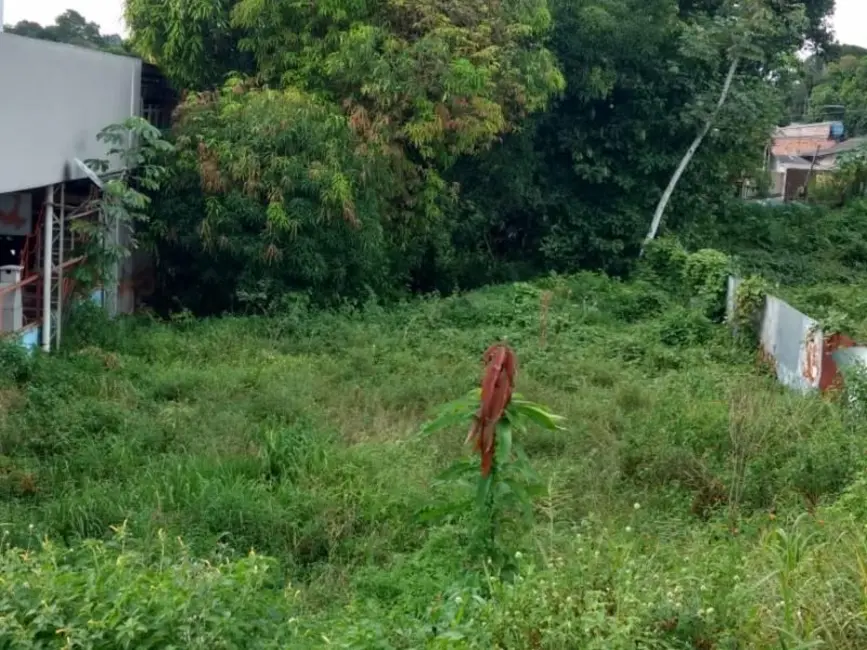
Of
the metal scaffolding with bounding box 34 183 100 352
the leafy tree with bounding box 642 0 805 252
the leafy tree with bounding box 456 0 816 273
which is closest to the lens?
the metal scaffolding with bounding box 34 183 100 352

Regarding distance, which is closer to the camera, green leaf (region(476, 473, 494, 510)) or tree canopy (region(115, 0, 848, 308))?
green leaf (region(476, 473, 494, 510))

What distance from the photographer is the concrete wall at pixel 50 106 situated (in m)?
8.38

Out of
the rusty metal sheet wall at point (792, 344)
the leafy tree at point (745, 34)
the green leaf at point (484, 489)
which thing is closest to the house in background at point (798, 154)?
the leafy tree at point (745, 34)

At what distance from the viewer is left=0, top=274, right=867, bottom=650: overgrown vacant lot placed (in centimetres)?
338

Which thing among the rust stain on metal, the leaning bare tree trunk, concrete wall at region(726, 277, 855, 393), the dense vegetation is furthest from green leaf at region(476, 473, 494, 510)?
the leaning bare tree trunk

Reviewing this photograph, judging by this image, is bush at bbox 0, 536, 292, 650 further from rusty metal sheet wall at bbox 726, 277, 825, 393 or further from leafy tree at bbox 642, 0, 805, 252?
leafy tree at bbox 642, 0, 805, 252

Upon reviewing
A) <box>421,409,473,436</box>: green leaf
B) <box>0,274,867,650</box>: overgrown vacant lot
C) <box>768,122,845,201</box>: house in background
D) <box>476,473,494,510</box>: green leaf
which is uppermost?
<box>768,122,845,201</box>: house in background

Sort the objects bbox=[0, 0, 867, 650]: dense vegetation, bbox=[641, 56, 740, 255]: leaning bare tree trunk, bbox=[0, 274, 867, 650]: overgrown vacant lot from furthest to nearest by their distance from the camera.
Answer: bbox=[641, 56, 740, 255]: leaning bare tree trunk, bbox=[0, 0, 867, 650]: dense vegetation, bbox=[0, 274, 867, 650]: overgrown vacant lot

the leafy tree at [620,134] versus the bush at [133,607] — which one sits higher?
the leafy tree at [620,134]

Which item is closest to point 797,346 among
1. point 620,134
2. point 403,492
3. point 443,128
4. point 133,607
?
point 403,492

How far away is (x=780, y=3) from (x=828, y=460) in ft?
41.6

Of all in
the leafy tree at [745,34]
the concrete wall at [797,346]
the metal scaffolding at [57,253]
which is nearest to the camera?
the concrete wall at [797,346]

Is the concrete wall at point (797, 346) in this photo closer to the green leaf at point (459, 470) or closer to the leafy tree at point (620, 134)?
the green leaf at point (459, 470)

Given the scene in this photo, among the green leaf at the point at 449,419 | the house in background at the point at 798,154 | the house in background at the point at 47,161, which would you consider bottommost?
the green leaf at the point at 449,419
